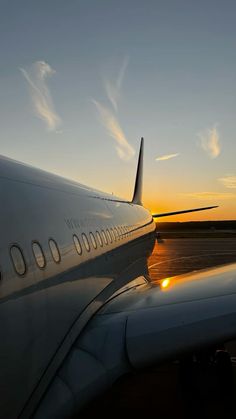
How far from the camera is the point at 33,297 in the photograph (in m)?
4.18

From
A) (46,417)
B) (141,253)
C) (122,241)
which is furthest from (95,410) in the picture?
(141,253)

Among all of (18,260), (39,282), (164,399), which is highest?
(18,260)

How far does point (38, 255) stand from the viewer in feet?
14.9

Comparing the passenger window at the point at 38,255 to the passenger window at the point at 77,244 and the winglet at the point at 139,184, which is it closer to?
the passenger window at the point at 77,244

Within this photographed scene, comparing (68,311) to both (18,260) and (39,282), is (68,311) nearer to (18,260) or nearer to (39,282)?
(39,282)

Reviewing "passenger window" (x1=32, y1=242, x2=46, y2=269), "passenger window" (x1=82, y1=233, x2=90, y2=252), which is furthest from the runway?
"passenger window" (x1=32, y1=242, x2=46, y2=269)

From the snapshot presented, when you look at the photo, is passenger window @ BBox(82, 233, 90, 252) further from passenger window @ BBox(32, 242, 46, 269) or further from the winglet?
the winglet

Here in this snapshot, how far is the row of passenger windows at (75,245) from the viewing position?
4039 mm

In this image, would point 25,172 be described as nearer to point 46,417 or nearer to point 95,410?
point 46,417

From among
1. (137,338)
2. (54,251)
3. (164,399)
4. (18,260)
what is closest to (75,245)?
(54,251)

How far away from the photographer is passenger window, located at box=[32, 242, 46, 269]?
176 inches

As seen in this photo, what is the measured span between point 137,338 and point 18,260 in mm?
1884

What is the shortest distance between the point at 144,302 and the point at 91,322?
3.35 feet

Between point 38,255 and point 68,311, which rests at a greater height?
point 38,255
